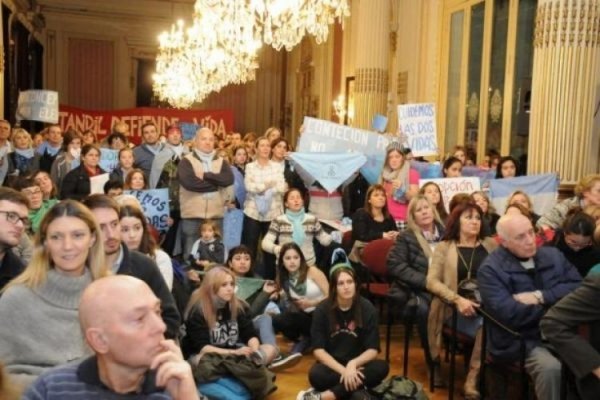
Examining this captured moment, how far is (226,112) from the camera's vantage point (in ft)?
55.7

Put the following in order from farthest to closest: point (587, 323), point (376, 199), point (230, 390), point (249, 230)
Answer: point (249, 230), point (376, 199), point (230, 390), point (587, 323)

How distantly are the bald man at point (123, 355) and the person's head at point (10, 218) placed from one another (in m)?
1.50

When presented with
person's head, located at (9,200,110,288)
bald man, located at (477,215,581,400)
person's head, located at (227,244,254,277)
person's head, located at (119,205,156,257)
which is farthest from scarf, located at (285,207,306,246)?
person's head, located at (9,200,110,288)

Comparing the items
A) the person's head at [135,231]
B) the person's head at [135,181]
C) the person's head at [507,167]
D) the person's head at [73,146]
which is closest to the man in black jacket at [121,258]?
the person's head at [135,231]

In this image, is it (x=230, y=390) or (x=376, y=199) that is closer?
(x=230, y=390)

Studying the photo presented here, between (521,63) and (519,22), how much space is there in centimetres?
66

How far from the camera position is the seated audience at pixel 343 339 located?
15.8ft

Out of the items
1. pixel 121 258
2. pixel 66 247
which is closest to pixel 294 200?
pixel 121 258

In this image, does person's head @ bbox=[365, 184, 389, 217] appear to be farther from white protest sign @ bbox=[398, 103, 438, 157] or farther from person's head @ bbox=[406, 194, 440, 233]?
white protest sign @ bbox=[398, 103, 438, 157]

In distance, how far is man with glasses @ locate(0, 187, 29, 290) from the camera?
10.8ft

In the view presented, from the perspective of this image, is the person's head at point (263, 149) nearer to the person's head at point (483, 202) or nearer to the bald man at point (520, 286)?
the person's head at point (483, 202)

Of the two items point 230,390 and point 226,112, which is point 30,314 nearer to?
point 230,390

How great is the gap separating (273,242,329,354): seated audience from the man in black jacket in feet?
9.18

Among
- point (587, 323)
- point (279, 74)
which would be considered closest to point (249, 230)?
point (587, 323)
